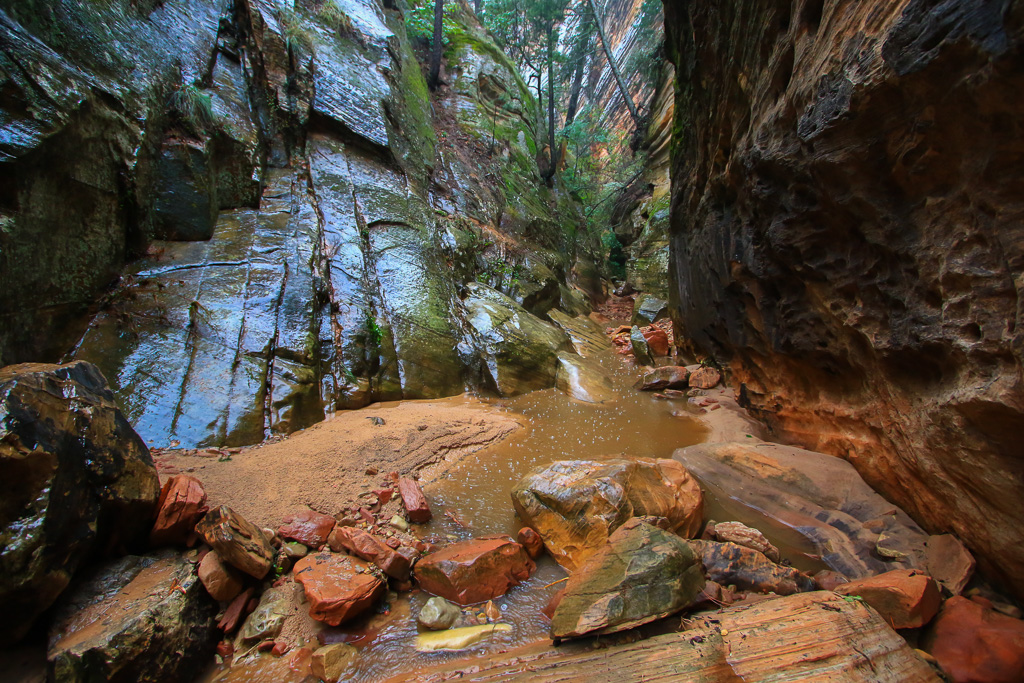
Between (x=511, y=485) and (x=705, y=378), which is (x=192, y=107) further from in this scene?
(x=705, y=378)

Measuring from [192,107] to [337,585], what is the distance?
655cm

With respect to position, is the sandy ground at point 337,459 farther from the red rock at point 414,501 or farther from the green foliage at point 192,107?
the green foliage at point 192,107

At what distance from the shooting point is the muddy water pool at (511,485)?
2.00m

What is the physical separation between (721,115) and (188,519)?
657 centimetres

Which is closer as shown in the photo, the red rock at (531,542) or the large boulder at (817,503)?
the large boulder at (817,503)

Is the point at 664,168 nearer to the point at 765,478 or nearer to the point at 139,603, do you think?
the point at 765,478

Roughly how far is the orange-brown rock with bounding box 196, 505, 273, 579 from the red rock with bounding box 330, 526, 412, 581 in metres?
0.37

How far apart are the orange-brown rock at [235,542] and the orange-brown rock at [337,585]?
20 cm

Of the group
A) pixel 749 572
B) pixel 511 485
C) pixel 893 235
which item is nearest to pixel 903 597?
pixel 749 572

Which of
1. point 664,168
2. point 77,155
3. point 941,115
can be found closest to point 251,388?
point 77,155

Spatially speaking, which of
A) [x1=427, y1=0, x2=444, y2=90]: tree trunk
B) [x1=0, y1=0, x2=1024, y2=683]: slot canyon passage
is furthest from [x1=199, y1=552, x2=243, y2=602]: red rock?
[x1=427, y1=0, x2=444, y2=90]: tree trunk

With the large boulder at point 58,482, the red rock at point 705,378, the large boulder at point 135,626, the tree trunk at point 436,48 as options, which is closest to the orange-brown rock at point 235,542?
the large boulder at point 135,626

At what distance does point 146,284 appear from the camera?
175 inches

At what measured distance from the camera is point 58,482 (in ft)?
5.93
